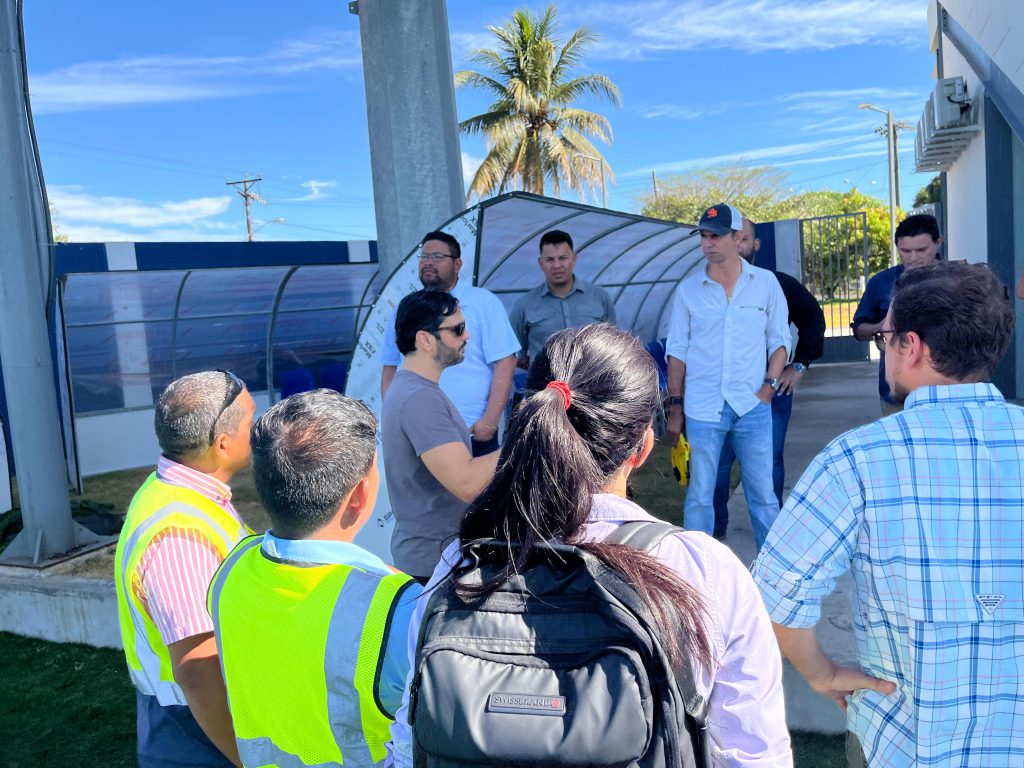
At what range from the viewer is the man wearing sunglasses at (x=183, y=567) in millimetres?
1903

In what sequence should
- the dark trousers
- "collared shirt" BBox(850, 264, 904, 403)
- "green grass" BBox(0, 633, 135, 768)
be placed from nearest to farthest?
1. the dark trousers
2. "green grass" BBox(0, 633, 135, 768)
3. "collared shirt" BBox(850, 264, 904, 403)

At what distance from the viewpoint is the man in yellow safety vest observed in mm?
1454

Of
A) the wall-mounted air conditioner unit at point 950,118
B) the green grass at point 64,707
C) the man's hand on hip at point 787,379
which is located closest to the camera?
the green grass at point 64,707

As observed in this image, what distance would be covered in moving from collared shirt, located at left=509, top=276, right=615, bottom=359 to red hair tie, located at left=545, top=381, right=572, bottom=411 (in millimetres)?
3924

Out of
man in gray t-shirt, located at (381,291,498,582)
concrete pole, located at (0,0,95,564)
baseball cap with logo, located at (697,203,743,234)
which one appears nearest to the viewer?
man in gray t-shirt, located at (381,291,498,582)

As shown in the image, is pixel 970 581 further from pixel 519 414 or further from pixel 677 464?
pixel 677 464

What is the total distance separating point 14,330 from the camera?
595 centimetres

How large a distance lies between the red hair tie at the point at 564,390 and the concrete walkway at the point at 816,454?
2348 millimetres

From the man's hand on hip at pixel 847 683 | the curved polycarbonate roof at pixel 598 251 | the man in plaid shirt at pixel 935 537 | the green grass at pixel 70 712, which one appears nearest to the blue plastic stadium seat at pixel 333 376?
the curved polycarbonate roof at pixel 598 251

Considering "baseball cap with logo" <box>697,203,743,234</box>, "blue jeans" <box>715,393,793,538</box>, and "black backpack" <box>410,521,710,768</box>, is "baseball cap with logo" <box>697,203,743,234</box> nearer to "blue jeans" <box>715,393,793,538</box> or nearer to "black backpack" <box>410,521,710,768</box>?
"blue jeans" <box>715,393,793,538</box>

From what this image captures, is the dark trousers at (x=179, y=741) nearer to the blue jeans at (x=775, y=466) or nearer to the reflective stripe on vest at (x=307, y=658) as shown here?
the reflective stripe on vest at (x=307, y=658)

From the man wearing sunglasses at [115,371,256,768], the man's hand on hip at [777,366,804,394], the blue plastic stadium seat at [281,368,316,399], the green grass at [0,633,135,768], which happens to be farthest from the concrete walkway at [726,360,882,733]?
the blue plastic stadium seat at [281,368,316,399]

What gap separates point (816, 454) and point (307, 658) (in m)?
6.11

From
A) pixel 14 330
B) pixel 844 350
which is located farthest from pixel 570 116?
pixel 14 330
